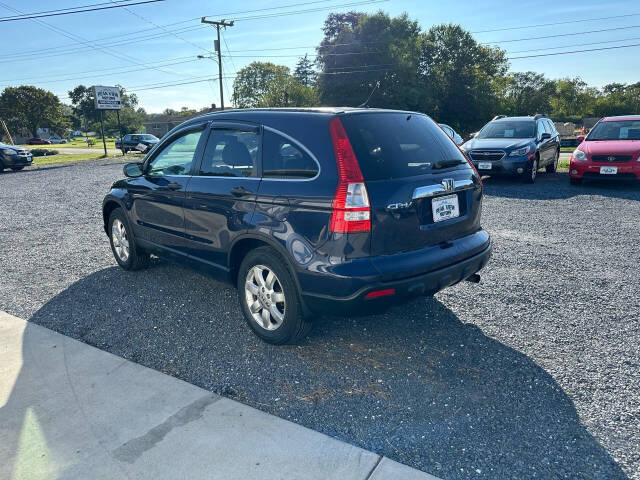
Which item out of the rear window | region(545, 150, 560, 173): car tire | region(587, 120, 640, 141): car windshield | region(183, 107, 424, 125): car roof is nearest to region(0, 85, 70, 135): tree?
region(545, 150, 560, 173): car tire

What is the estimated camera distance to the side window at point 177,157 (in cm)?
416

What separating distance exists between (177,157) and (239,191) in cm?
122

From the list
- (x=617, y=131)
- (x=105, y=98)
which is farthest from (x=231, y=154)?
(x=105, y=98)

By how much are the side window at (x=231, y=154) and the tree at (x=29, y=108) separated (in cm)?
10145

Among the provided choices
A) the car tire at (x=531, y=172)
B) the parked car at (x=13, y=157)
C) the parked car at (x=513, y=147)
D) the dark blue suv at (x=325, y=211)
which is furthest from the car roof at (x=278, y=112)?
the parked car at (x=13, y=157)

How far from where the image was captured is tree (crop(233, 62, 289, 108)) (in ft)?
294

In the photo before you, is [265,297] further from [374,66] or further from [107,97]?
[374,66]

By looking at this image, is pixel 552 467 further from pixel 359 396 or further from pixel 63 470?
pixel 63 470

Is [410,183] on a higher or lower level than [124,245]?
higher

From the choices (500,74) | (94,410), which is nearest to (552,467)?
(94,410)

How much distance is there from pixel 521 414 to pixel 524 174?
981cm

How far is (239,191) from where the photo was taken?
347 centimetres

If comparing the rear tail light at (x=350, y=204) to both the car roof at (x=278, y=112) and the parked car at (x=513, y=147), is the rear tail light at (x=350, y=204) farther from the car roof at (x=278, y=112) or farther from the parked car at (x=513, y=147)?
the parked car at (x=513, y=147)

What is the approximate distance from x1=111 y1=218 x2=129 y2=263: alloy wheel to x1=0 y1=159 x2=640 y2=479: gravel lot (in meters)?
0.27
